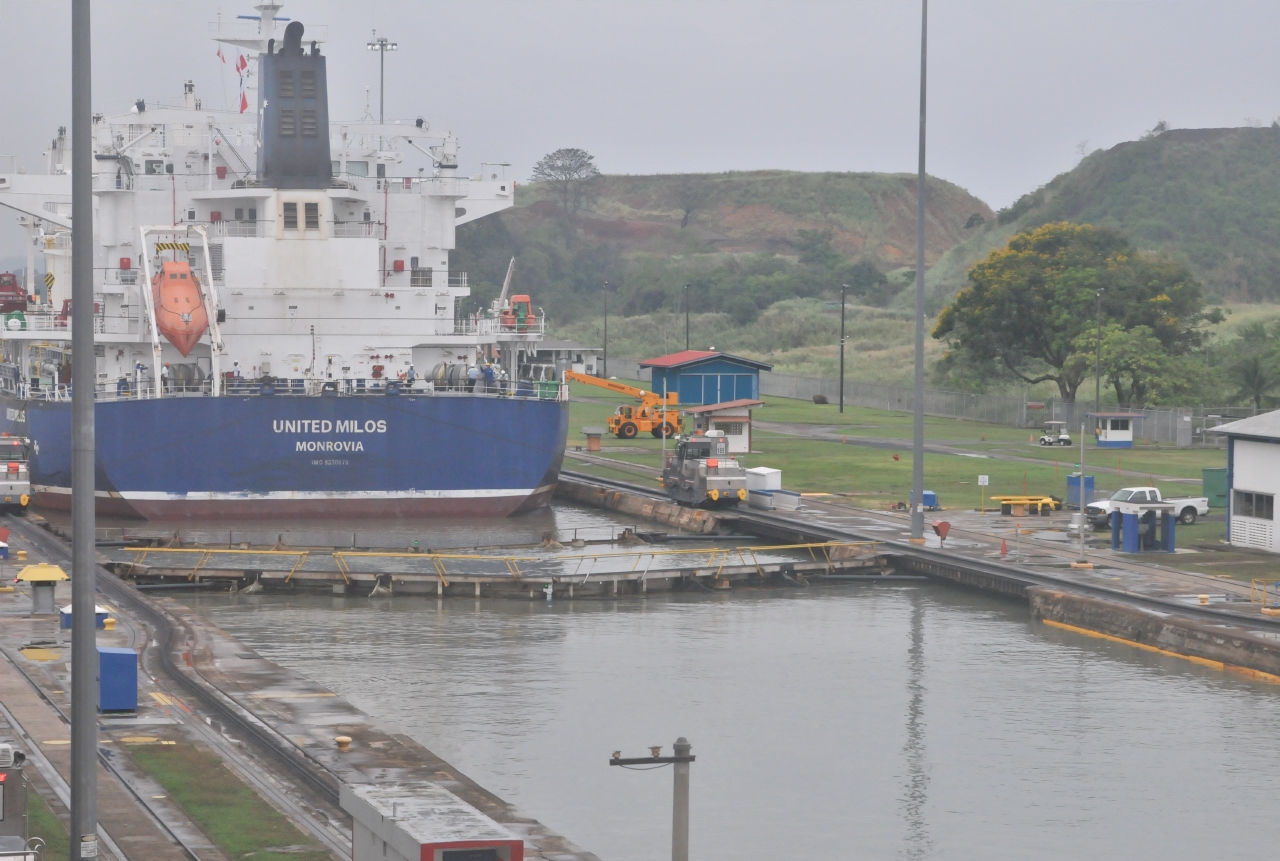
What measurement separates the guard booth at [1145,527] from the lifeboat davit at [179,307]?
25.9 metres

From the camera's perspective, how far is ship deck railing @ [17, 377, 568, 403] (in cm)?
5059

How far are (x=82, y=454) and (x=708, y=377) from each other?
→ 244 ft

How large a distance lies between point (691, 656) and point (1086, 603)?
8.58 meters

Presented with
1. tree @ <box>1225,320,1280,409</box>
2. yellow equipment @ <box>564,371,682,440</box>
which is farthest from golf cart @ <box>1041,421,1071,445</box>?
yellow equipment @ <box>564,371,682,440</box>

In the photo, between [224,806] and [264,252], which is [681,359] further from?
[224,806]

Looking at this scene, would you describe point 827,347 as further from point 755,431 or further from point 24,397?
point 24,397

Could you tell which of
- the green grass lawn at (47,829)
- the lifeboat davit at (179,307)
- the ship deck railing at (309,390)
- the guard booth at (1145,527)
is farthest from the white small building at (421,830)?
the lifeboat davit at (179,307)

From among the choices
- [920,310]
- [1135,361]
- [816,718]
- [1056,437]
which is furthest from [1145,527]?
[1135,361]

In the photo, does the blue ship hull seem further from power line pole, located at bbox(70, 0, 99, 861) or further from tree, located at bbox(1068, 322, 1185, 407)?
tree, located at bbox(1068, 322, 1185, 407)

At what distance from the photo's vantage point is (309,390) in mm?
51406

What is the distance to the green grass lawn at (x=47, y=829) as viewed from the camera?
17.9 meters

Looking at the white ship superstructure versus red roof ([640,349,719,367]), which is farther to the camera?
red roof ([640,349,719,367])

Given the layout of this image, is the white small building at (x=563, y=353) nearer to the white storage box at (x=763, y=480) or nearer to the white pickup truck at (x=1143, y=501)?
the white storage box at (x=763, y=480)

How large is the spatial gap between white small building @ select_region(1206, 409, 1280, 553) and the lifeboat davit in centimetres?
2811
